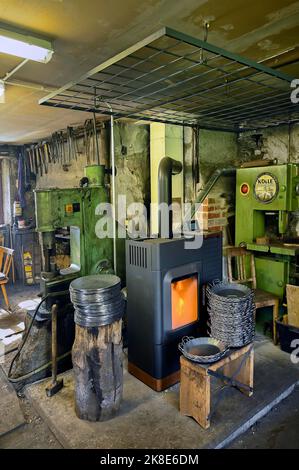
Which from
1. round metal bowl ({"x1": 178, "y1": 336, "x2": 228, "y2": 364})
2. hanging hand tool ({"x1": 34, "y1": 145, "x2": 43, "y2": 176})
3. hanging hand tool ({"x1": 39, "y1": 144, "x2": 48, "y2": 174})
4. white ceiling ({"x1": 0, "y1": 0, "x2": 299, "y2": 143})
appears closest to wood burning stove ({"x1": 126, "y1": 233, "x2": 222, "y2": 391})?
round metal bowl ({"x1": 178, "y1": 336, "x2": 228, "y2": 364})

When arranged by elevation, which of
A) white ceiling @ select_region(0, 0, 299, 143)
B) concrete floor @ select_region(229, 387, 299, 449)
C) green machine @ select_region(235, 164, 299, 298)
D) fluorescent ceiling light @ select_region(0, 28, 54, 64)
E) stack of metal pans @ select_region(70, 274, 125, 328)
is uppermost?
white ceiling @ select_region(0, 0, 299, 143)

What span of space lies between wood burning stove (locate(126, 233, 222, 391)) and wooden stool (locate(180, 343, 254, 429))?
0.32m

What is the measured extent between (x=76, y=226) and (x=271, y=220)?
206 cm

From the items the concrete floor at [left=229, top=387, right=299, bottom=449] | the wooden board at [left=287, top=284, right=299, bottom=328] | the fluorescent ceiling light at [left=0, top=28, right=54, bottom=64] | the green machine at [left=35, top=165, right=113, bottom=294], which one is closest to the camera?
the fluorescent ceiling light at [left=0, top=28, right=54, bottom=64]

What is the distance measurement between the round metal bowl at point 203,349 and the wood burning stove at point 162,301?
0.68ft

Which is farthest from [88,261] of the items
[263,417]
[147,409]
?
[263,417]

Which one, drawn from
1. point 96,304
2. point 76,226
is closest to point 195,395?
point 96,304

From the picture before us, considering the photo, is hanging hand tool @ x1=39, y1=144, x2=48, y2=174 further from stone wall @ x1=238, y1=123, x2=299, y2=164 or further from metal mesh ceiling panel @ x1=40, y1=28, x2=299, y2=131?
stone wall @ x1=238, y1=123, x2=299, y2=164

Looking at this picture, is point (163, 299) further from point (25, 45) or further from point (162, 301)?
point (25, 45)

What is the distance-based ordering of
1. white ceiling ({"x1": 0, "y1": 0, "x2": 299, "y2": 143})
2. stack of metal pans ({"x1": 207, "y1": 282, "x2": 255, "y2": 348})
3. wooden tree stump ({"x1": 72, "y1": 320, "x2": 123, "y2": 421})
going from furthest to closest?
stack of metal pans ({"x1": 207, "y1": 282, "x2": 255, "y2": 348}), wooden tree stump ({"x1": 72, "y1": 320, "x2": 123, "y2": 421}), white ceiling ({"x1": 0, "y1": 0, "x2": 299, "y2": 143})

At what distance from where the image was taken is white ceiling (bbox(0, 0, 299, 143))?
147 cm

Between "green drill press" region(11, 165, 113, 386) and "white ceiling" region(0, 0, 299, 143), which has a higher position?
"white ceiling" region(0, 0, 299, 143)

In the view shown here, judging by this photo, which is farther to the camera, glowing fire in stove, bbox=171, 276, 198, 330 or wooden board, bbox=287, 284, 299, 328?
wooden board, bbox=287, 284, 299, 328

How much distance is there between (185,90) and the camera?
8.39ft
